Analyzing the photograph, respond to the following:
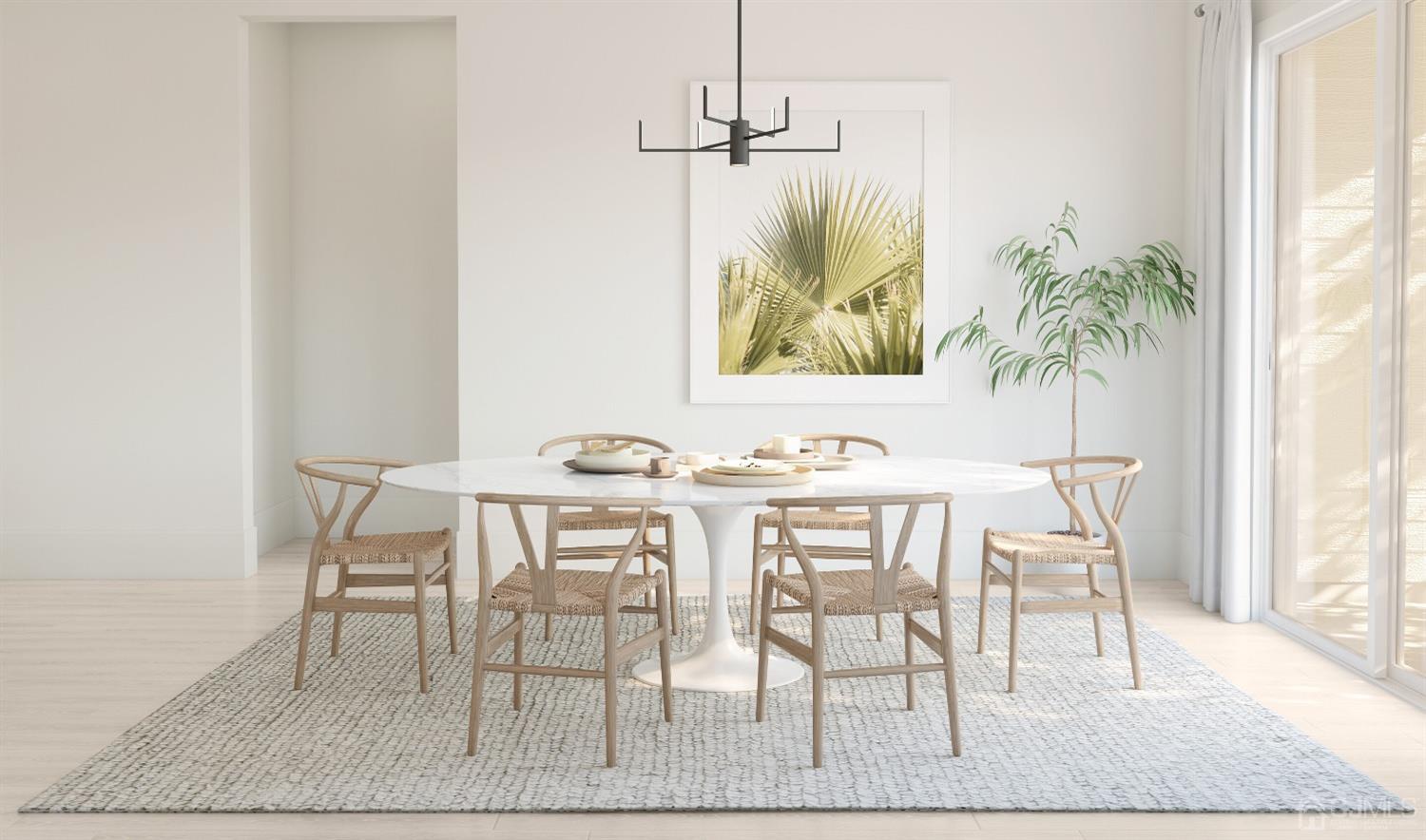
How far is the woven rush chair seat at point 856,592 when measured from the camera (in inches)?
137

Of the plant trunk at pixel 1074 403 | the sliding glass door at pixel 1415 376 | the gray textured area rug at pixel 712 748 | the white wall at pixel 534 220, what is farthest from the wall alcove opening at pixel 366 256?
the sliding glass door at pixel 1415 376

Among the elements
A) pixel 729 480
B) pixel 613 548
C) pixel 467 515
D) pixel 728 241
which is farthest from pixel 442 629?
pixel 728 241

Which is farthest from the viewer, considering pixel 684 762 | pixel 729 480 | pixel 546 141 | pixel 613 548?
pixel 546 141

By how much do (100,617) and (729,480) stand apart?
10.2 feet

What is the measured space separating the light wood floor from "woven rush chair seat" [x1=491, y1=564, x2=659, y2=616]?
61 centimetres

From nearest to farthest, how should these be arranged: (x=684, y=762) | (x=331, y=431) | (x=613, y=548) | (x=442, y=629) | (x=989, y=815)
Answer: (x=989, y=815)
(x=684, y=762)
(x=613, y=548)
(x=442, y=629)
(x=331, y=431)

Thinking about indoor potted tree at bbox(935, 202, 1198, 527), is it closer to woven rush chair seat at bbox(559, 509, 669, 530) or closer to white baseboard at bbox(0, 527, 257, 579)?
woven rush chair seat at bbox(559, 509, 669, 530)

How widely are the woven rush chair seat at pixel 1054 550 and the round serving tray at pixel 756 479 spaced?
0.86m

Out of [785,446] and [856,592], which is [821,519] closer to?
[785,446]

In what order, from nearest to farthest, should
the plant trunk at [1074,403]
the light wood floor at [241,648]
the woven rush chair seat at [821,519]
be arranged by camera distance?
the light wood floor at [241,648], the woven rush chair seat at [821,519], the plant trunk at [1074,403]

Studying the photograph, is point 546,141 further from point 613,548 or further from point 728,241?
point 613,548

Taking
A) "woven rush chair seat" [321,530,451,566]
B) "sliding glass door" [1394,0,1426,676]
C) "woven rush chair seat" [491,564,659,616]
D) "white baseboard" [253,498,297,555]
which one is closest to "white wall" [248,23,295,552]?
"white baseboard" [253,498,297,555]

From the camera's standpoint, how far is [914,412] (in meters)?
6.07

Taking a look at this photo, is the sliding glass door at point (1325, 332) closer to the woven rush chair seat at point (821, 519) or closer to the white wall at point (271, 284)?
the woven rush chair seat at point (821, 519)
